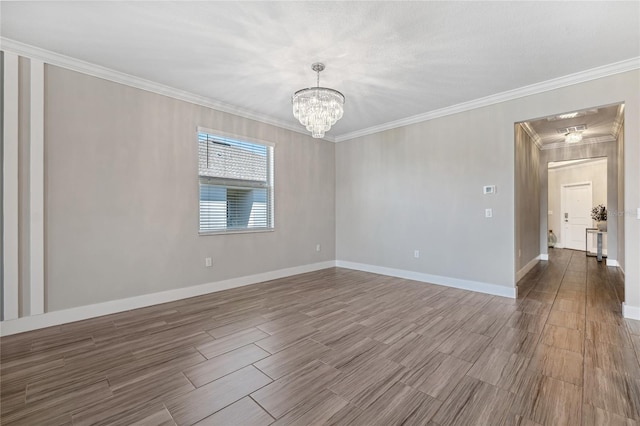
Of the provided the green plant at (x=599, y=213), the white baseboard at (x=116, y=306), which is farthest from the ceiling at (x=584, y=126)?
the white baseboard at (x=116, y=306)

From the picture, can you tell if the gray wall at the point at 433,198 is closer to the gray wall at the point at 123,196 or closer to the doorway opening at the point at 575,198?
the gray wall at the point at 123,196

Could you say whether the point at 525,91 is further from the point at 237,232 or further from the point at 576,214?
the point at 576,214

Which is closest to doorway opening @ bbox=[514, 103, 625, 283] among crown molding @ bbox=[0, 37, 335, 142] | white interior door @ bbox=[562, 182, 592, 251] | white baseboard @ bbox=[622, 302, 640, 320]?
white interior door @ bbox=[562, 182, 592, 251]

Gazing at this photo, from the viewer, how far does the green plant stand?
6.51 metres

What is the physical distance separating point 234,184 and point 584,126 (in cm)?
626

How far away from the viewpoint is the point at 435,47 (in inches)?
105

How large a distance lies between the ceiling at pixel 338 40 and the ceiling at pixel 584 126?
1.71 m

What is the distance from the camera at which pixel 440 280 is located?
442 centimetres

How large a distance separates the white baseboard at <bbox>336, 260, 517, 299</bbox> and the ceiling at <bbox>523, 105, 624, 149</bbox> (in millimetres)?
2560

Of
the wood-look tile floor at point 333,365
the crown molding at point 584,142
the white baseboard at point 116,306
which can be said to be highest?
the crown molding at point 584,142

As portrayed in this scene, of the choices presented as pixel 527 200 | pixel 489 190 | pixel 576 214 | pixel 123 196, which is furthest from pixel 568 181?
pixel 123 196

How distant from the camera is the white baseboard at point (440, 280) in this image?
382cm

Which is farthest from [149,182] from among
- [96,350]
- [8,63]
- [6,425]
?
[6,425]

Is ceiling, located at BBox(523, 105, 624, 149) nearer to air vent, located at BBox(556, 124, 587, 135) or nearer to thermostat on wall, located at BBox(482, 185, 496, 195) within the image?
air vent, located at BBox(556, 124, 587, 135)
